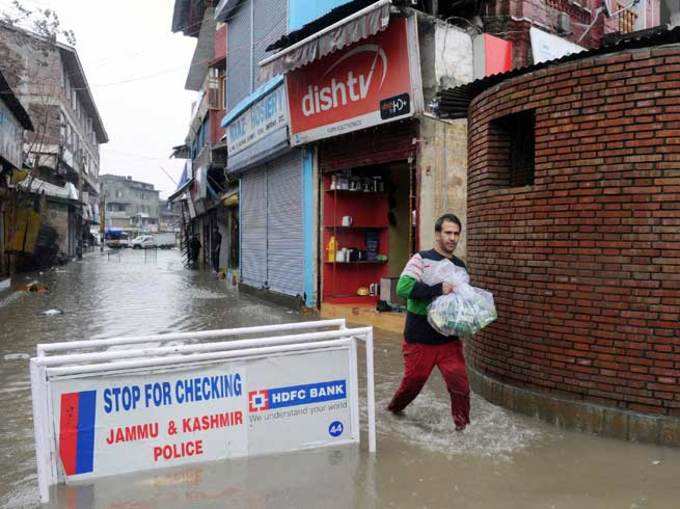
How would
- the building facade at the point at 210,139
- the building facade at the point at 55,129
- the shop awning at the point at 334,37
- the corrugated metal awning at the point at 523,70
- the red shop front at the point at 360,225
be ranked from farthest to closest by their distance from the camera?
the building facade at the point at 55,129
the building facade at the point at 210,139
the red shop front at the point at 360,225
the shop awning at the point at 334,37
the corrugated metal awning at the point at 523,70

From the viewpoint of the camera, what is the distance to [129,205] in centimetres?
10262

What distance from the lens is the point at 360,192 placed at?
1260cm

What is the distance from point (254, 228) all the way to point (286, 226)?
3.01m

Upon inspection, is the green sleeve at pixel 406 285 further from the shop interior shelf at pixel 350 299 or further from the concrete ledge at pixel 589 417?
the shop interior shelf at pixel 350 299

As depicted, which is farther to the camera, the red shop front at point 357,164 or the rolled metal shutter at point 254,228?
A: the rolled metal shutter at point 254,228

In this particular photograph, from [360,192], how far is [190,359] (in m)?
9.11

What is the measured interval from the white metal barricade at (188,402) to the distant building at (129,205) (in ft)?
326

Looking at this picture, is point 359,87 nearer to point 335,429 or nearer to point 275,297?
point 275,297

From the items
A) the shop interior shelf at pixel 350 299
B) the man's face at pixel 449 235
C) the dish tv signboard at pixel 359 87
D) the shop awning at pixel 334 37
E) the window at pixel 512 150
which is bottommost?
the shop interior shelf at pixel 350 299

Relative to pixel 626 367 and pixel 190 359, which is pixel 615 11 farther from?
pixel 190 359

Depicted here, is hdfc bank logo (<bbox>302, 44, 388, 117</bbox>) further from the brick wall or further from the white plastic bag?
the white plastic bag

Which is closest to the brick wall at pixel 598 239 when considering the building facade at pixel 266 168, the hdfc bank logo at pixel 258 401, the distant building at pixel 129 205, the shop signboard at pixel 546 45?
the hdfc bank logo at pixel 258 401

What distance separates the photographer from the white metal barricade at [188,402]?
3.55 m

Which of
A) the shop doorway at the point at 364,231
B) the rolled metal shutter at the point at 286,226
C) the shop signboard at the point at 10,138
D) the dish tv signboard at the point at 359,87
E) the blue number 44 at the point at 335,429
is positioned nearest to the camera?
the blue number 44 at the point at 335,429
